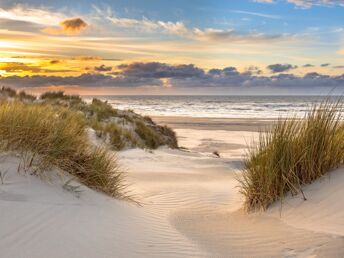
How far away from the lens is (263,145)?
651 centimetres

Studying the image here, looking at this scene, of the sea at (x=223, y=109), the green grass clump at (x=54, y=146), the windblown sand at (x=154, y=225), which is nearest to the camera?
the windblown sand at (x=154, y=225)

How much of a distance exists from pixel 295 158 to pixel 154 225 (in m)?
2.06

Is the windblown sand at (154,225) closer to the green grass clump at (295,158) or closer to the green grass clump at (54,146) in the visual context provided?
the green grass clump at (295,158)

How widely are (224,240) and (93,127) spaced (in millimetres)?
11830

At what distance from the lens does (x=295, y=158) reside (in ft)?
19.5

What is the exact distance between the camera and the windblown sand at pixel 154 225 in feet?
13.3

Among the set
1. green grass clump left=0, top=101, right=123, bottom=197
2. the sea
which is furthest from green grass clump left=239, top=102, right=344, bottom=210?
green grass clump left=0, top=101, right=123, bottom=197

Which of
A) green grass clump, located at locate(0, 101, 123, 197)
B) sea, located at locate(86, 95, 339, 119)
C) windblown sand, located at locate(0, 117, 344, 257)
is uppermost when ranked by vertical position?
green grass clump, located at locate(0, 101, 123, 197)

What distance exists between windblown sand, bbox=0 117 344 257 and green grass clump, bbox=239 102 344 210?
0.58 ft

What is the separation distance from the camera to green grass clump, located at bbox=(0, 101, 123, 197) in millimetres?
5832

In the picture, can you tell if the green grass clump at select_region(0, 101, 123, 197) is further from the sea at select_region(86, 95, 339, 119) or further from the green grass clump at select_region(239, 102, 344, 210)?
the sea at select_region(86, 95, 339, 119)

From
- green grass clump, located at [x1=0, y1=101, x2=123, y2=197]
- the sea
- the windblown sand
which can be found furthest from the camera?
the sea

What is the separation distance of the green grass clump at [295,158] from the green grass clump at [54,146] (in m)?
2.16

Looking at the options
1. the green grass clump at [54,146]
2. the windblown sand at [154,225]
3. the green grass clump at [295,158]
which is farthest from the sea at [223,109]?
the green grass clump at [54,146]
